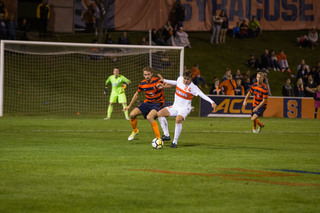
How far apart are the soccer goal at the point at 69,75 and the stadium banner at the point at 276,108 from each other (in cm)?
282

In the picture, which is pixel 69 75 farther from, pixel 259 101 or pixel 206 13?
pixel 259 101

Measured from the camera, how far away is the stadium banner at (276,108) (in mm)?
25938

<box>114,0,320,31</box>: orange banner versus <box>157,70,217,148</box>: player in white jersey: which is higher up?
<box>114,0,320,31</box>: orange banner

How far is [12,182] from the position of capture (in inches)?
316

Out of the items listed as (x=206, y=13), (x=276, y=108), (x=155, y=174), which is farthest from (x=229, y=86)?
(x=155, y=174)

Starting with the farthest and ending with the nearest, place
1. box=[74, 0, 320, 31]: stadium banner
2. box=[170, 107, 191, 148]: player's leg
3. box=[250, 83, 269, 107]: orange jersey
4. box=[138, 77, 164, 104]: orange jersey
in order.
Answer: box=[74, 0, 320, 31]: stadium banner, box=[250, 83, 269, 107]: orange jersey, box=[138, 77, 164, 104]: orange jersey, box=[170, 107, 191, 148]: player's leg

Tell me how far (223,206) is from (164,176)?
2.19m

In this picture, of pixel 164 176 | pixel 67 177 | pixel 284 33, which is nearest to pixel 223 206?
pixel 164 176

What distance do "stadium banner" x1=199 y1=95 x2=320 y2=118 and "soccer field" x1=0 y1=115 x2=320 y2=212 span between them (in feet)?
31.5

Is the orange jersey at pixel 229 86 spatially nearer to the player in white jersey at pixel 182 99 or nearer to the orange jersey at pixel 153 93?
the orange jersey at pixel 153 93

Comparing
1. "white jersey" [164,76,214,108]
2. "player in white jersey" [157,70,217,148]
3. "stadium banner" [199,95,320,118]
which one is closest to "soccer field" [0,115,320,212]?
"player in white jersey" [157,70,217,148]

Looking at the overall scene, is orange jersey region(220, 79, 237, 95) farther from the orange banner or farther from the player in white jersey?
the player in white jersey

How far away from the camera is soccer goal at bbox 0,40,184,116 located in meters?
27.0

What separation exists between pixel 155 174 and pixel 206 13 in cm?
2865
